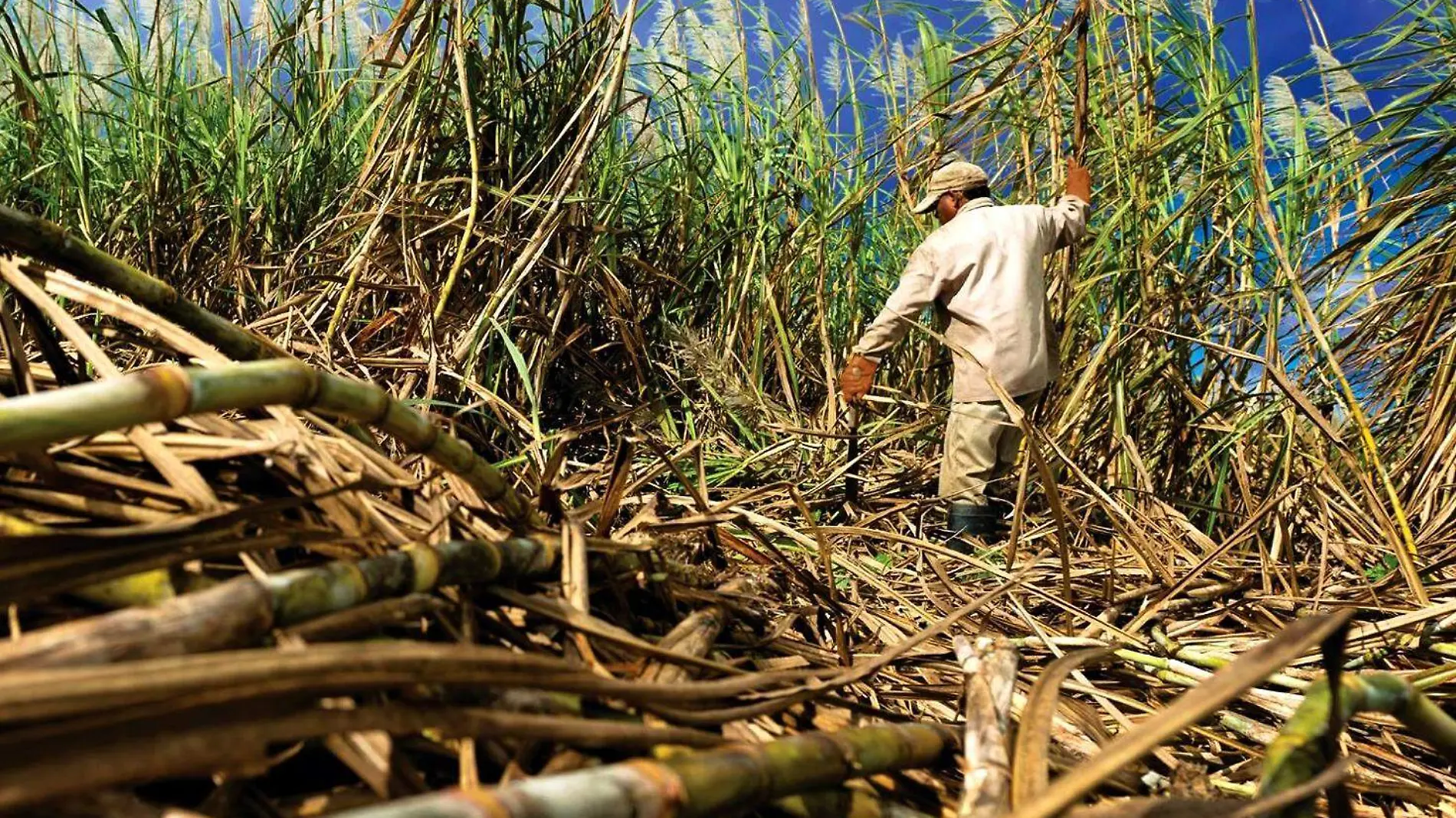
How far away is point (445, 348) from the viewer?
2203 mm

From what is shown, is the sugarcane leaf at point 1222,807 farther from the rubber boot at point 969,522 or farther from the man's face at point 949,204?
the man's face at point 949,204

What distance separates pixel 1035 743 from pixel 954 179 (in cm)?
323

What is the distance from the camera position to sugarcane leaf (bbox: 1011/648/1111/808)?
525 mm

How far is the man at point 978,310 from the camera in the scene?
3.24 m

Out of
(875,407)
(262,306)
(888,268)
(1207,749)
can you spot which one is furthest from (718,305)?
(1207,749)

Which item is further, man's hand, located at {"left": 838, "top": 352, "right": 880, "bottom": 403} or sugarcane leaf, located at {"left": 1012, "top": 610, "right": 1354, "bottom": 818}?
man's hand, located at {"left": 838, "top": 352, "right": 880, "bottom": 403}

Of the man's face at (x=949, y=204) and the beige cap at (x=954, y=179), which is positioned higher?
the beige cap at (x=954, y=179)

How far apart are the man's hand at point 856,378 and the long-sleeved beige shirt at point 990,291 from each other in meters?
0.04

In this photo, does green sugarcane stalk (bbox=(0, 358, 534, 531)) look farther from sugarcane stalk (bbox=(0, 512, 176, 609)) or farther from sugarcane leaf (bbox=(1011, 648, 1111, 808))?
sugarcane leaf (bbox=(1011, 648, 1111, 808))

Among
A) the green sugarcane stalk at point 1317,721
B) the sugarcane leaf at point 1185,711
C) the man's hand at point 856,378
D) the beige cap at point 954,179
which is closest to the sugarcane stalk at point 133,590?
the sugarcane leaf at point 1185,711

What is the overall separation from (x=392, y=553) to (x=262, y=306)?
2030 millimetres

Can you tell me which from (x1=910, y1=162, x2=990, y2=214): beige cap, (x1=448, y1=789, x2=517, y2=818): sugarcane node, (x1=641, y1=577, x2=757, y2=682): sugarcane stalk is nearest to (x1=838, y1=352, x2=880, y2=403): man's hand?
(x1=910, y1=162, x2=990, y2=214): beige cap

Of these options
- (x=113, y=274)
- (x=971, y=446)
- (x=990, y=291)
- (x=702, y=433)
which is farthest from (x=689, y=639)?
(x=990, y=291)

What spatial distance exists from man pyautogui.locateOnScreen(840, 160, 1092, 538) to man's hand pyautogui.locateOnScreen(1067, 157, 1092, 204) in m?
0.10
